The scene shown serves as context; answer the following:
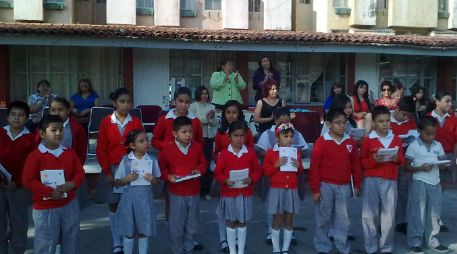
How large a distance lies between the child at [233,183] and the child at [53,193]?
4.46ft

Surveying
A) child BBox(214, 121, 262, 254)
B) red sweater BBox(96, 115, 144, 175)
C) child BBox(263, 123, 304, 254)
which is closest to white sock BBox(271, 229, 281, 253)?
child BBox(263, 123, 304, 254)

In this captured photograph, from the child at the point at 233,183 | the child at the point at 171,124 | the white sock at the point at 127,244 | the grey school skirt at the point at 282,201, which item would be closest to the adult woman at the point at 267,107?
the child at the point at 171,124

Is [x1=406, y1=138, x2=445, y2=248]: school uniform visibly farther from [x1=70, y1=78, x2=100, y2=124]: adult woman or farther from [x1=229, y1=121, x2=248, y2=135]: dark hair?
[x1=70, y1=78, x2=100, y2=124]: adult woman

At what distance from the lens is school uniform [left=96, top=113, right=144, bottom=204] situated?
5.01 m

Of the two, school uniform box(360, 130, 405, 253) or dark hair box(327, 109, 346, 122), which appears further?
school uniform box(360, 130, 405, 253)

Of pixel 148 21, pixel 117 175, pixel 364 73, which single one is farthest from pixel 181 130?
pixel 364 73

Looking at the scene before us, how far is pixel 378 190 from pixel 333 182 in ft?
1.75

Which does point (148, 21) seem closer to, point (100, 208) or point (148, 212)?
point (100, 208)

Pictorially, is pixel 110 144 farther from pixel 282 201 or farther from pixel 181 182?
pixel 282 201

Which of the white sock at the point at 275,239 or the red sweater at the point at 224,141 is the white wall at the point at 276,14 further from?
the white sock at the point at 275,239

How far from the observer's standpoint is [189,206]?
4875 mm

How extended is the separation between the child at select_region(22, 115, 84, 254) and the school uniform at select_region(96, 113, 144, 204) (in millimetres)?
626

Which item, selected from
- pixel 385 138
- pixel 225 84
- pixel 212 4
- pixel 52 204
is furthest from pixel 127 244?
pixel 212 4

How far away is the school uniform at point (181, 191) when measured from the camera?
4832 mm
